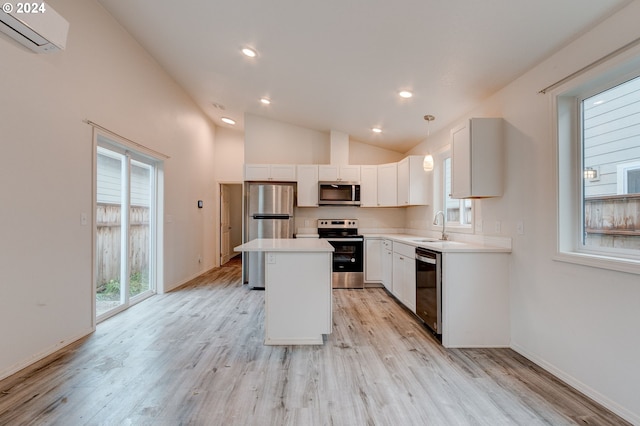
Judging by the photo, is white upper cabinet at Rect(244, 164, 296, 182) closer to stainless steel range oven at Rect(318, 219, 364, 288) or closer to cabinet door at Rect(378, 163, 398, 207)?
stainless steel range oven at Rect(318, 219, 364, 288)

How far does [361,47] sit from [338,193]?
2.66m

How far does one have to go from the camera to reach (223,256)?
692cm

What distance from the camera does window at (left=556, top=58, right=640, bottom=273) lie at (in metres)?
1.71

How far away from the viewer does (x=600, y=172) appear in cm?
191

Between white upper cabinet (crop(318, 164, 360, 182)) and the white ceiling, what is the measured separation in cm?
85

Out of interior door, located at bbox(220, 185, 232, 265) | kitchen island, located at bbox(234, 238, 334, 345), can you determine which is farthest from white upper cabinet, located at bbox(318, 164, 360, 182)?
interior door, located at bbox(220, 185, 232, 265)

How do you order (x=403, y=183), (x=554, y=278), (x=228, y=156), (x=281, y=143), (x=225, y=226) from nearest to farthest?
(x=554, y=278)
(x=403, y=183)
(x=281, y=143)
(x=228, y=156)
(x=225, y=226)

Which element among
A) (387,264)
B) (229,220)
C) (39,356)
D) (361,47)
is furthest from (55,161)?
(229,220)

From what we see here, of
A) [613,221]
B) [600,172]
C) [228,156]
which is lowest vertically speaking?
[613,221]

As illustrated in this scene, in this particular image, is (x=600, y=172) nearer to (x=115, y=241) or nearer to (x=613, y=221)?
(x=613, y=221)

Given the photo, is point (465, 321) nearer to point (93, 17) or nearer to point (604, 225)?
point (604, 225)

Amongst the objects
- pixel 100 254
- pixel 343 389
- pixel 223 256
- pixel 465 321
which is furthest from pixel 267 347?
pixel 223 256

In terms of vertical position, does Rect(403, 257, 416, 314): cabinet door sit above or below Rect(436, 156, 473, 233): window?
below

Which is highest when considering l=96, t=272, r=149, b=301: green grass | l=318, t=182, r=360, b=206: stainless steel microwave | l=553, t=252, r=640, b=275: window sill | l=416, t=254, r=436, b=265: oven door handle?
l=318, t=182, r=360, b=206: stainless steel microwave
